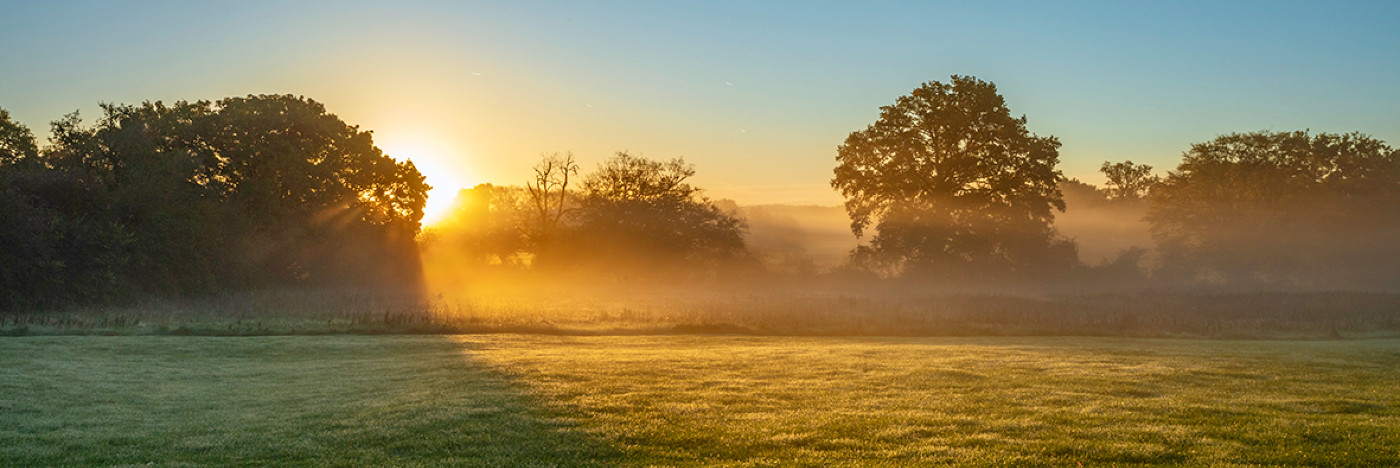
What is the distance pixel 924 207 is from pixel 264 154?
122 ft

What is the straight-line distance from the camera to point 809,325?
30578 mm

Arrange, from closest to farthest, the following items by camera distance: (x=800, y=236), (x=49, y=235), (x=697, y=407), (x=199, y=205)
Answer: (x=697, y=407) → (x=49, y=235) → (x=199, y=205) → (x=800, y=236)

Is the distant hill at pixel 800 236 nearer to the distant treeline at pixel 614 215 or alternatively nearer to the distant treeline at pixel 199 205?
the distant treeline at pixel 614 215

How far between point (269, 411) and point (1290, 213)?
67350 mm

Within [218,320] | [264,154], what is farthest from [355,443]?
[264,154]

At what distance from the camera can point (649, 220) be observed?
2653 inches

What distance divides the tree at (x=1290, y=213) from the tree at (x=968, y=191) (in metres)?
14.2

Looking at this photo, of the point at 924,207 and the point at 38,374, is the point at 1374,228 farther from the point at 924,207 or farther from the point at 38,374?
the point at 38,374

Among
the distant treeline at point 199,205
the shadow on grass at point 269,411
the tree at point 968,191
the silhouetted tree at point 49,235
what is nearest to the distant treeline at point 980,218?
the tree at point 968,191

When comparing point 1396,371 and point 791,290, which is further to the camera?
point 791,290

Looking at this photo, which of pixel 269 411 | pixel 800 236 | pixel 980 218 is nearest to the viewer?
pixel 269 411

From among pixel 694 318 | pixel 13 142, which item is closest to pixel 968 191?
pixel 694 318

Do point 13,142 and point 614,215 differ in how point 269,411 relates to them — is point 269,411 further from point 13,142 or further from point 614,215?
point 614,215

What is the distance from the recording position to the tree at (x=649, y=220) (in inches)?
2645
